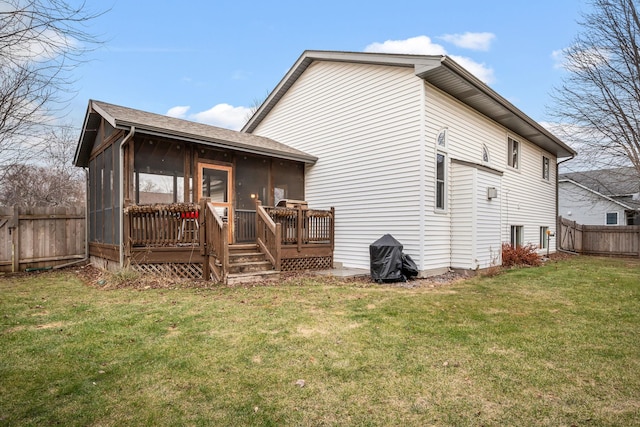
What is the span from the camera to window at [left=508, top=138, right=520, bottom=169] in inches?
477

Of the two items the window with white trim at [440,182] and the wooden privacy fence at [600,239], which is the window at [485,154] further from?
the wooden privacy fence at [600,239]

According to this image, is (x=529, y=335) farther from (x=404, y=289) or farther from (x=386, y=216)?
(x=386, y=216)

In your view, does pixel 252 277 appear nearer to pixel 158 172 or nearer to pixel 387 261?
pixel 387 261

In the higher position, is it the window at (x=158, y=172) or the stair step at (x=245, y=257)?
the window at (x=158, y=172)

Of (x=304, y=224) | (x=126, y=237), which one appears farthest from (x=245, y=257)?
(x=126, y=237)

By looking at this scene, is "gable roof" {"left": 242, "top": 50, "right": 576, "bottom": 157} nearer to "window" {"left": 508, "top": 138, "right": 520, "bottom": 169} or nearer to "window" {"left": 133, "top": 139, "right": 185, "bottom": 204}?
"window" {"left": 508, "top": 138, "right": 520, "bottom": 169}

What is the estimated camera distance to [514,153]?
1243cm

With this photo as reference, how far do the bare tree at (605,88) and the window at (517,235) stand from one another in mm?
4635

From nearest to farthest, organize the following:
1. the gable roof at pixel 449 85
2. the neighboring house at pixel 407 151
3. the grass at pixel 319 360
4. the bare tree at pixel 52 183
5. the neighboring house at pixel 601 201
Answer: the grass at pixel 319 360 → the gable roof at pixel 449 85 → the neighboring house at pixel 407 151 → the bare tree at pixel 52 183 → the neighboring house at pixel 601 201

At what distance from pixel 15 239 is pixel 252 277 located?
711cm

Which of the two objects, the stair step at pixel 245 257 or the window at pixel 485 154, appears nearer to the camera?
the stair step at pixel 245 257

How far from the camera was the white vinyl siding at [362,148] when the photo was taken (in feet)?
26.8

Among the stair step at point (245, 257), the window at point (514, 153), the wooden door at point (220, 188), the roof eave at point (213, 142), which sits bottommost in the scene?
the stair step at point (245, 257)

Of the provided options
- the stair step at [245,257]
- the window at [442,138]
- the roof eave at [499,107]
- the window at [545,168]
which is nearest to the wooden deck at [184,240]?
the stair step at [245,257]
